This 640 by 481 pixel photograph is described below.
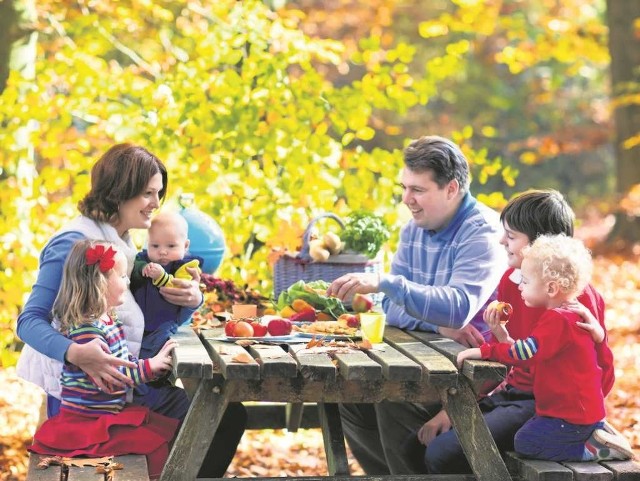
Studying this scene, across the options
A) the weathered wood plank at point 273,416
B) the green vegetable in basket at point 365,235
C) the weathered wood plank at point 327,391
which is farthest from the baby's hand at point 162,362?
the weathered wood plank at point 273,416

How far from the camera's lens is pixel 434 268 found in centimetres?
416

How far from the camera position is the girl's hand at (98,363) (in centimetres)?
349

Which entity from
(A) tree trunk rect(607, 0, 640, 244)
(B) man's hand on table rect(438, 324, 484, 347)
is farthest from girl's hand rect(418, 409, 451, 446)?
(A) tree trunk rect(607, 0, 640, 244)

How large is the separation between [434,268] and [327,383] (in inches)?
39.8

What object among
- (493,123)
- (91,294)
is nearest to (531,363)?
(91,294)

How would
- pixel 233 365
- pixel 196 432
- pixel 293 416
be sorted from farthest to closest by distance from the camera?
1. pixel 293 416
2. pixel 196 432
3. pixel 233 365

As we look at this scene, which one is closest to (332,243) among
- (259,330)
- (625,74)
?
(259,330)

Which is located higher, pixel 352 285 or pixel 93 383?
pixel 352 285

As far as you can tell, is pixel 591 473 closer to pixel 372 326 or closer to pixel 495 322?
pixel 495 322

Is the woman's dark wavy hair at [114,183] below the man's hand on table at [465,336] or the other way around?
the other way around

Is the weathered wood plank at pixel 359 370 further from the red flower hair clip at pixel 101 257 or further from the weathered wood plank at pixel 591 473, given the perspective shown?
the red flower hair clip at pixel 101 257

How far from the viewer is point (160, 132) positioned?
616 cm

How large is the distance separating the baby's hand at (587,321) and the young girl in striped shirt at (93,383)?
1.31m

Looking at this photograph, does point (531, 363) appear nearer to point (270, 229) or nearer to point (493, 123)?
point (270, 229)
